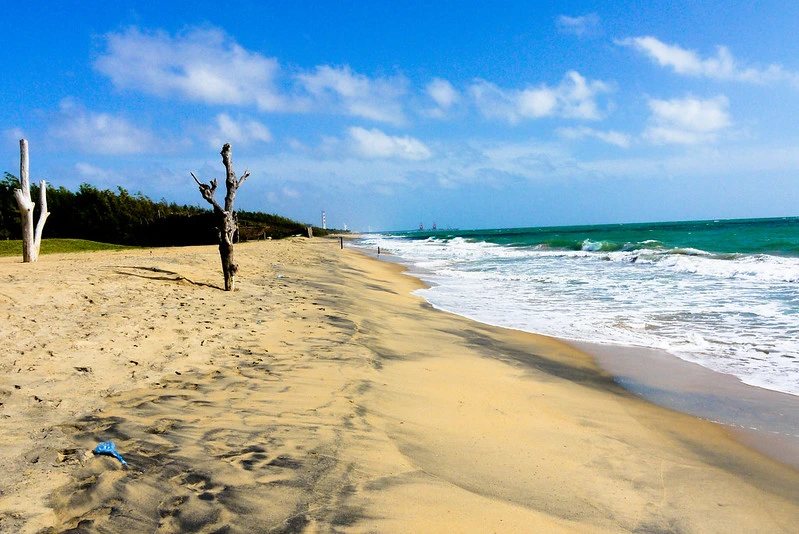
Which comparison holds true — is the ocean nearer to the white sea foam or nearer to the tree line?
the white sea foam

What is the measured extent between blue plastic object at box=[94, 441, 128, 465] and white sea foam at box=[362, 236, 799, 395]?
6.28m

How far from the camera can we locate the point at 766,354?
6402 mm

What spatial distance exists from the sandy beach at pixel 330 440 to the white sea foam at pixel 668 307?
1792 millimetres

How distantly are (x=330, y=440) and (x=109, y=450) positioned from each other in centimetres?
135

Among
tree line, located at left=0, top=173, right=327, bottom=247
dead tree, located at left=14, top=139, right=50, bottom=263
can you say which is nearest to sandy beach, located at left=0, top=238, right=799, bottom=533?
dead tree, located at left=14, top=139, right=50, bottom=263

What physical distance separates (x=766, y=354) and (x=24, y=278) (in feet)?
38.6

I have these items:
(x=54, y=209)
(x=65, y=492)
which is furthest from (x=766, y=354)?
(x=54, y=209)

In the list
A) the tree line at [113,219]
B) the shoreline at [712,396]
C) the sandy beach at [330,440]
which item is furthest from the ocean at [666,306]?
the tree line at [113,219]

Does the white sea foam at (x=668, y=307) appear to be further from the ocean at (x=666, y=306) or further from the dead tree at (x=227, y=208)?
the dead tree at (x=227, y=208)

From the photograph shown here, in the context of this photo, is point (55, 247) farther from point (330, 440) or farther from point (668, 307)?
point (668, 307)

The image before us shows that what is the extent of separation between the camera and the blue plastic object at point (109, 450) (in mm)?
2768

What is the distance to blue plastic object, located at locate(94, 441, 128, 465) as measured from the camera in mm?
2768

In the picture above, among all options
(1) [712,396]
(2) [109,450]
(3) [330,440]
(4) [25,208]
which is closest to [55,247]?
(4) [25,208]

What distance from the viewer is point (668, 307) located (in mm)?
10023
